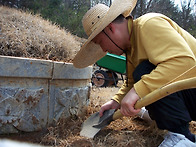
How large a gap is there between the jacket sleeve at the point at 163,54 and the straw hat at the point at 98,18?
0.25 meters

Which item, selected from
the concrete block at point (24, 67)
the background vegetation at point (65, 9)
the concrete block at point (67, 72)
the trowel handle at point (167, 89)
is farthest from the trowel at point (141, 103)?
the background vegetation at point (65, 9)

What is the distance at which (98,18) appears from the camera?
148 centimetres

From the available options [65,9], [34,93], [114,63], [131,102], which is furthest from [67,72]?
[65,9]

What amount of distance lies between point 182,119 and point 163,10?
11.3m

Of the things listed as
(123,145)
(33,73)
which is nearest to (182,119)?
(123,145)

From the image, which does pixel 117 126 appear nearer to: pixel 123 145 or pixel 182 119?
pixel 123 145

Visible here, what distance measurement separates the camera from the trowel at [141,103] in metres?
1.00

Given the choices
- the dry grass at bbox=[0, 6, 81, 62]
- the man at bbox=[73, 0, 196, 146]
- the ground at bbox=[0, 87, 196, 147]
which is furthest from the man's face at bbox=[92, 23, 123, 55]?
the ground at bbox=[0, 87, 196, 147]

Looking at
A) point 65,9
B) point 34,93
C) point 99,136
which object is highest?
point 65,9

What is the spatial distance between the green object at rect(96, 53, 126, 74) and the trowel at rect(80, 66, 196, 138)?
414cm

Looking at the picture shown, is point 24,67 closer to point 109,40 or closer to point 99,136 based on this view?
point 109,40

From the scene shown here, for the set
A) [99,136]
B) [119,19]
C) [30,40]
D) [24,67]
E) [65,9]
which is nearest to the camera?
[119,19]

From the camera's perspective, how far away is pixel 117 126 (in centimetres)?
198

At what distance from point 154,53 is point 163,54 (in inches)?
2.2
